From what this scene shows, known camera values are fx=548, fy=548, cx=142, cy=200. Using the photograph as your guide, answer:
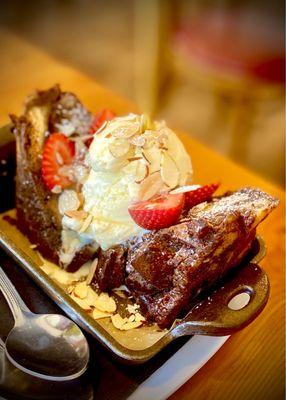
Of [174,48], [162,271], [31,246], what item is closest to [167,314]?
[162,271]

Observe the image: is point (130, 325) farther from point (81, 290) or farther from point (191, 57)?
point (191, 57)

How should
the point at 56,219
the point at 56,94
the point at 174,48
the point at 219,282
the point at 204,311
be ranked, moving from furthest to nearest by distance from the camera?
the point at 174,48 < the point at 56,94 < the point at 56,219 < the point at 219,282 < the point at 204,311

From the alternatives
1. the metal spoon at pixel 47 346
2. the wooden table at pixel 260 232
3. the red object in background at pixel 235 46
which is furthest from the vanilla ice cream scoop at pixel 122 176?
the red object in background at pixel 235 46

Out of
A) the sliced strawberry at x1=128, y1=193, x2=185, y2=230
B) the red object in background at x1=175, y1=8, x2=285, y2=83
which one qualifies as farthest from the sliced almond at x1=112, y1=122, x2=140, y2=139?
the red object in background at x1=175, y1=8, x2=285, y2=83

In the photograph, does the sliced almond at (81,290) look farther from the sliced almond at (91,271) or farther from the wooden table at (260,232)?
the wooden table at (260,232)

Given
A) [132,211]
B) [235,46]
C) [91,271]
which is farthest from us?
[235,46]

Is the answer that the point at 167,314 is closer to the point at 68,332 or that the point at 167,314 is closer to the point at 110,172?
the point at 68,332

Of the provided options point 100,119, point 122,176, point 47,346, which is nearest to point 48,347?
point 47,346
